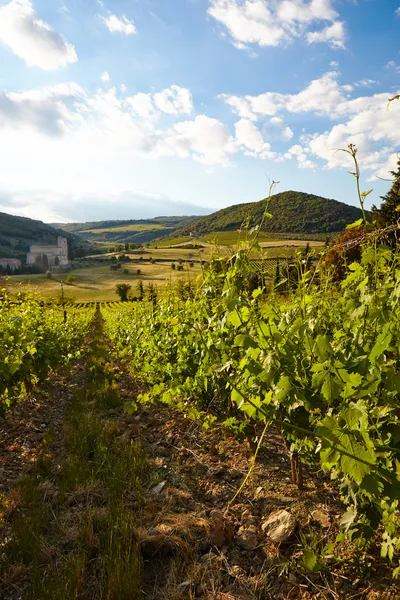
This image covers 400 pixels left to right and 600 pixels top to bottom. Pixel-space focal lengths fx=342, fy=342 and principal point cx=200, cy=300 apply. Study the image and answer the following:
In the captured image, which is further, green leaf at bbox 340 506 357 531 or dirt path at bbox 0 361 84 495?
dirt path at bbox 0 361 84 495

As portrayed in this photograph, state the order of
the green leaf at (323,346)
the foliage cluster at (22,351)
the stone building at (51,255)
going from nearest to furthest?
the green leaf at (323,346) < the foliage cluster at (22,351) < the stone building at (51,255)

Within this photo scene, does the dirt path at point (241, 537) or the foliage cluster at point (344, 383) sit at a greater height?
the foliage cluster at point (344, 383)

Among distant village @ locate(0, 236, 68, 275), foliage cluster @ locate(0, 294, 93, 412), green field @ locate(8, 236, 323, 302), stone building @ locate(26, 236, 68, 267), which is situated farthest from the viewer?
stone building @ locate(26, 236, 68, 267)

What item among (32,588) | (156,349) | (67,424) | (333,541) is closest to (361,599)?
(333,541)

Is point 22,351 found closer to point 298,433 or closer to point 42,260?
point 298,433

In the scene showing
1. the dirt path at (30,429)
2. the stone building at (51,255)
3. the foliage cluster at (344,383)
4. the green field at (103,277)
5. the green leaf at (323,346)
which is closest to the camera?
the foliage cluster at (344,383)

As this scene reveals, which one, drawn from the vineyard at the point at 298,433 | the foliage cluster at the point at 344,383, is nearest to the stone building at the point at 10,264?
the vineyard at the point at 298,433

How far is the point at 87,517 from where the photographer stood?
10.4 ft

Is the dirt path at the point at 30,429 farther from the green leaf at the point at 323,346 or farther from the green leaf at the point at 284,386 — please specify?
the green leaf at the point at 323,346

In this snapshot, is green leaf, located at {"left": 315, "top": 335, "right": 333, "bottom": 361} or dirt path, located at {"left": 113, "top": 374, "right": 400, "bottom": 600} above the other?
green leaf, located at {"left": 315, "top": 335, "right": 333, "bottom": 361}

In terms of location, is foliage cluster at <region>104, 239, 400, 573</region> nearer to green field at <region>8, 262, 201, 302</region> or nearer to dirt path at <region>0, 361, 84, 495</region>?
dirt path at <region>0, 361, 84, 495</region>

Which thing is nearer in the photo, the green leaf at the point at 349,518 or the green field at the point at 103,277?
the green leaf at the point at 349,518

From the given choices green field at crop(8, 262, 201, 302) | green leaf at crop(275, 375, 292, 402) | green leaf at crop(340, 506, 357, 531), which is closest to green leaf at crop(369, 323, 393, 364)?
green leaf at crop(275, 375, 292, 402)

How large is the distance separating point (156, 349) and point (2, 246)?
646ft
